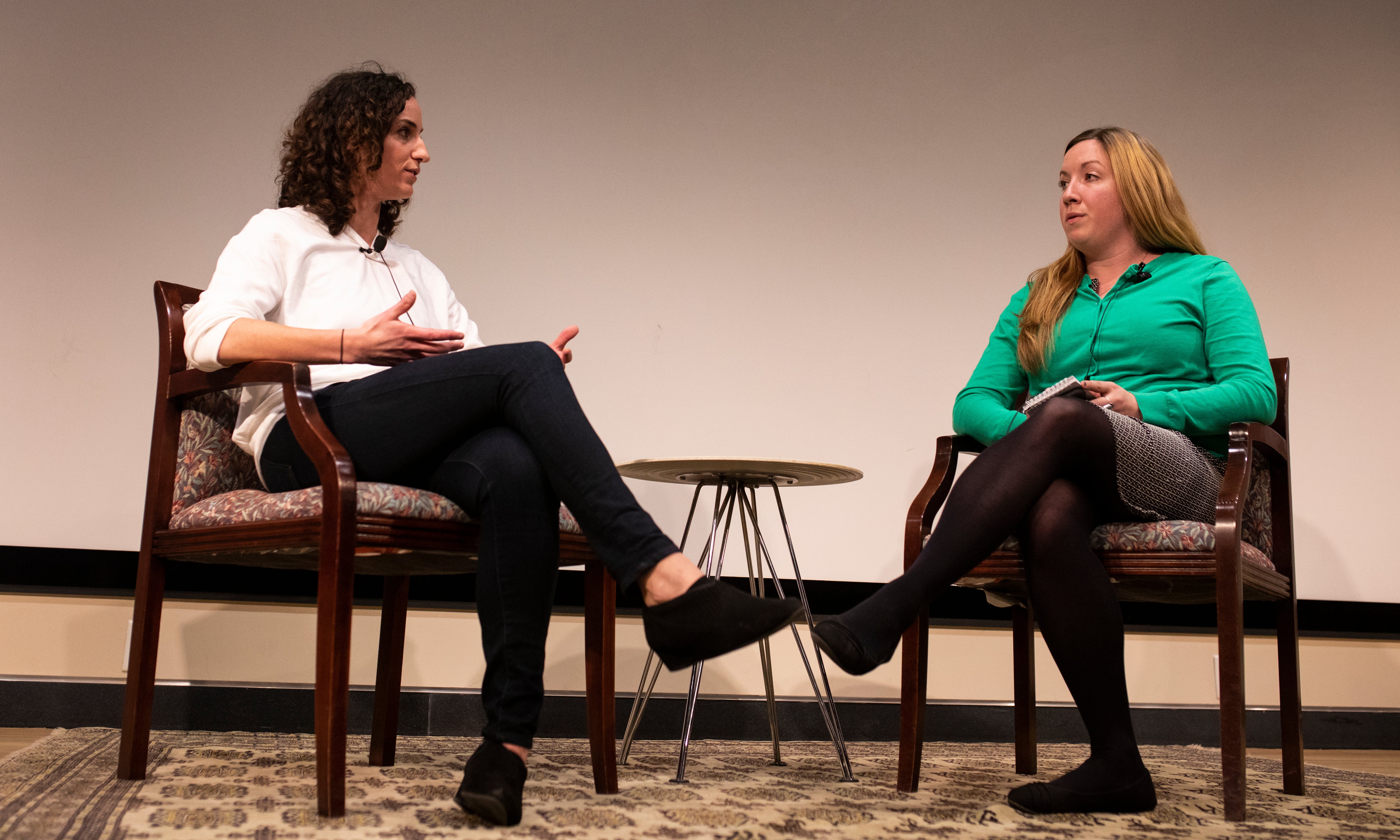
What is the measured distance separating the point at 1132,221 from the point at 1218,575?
0.79m

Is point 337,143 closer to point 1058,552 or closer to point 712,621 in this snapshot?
point 712,621

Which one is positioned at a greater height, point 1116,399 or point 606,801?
point 1116,399

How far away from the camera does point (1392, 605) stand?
2.89 m

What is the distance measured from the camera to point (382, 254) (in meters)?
1.93

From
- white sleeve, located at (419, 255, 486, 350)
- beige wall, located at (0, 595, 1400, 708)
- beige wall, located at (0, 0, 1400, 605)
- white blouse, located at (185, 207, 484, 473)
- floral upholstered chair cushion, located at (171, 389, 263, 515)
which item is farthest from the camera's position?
beige wall, located at (0, 0, 1400, 605)

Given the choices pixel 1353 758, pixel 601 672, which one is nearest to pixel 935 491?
pixel 601 672

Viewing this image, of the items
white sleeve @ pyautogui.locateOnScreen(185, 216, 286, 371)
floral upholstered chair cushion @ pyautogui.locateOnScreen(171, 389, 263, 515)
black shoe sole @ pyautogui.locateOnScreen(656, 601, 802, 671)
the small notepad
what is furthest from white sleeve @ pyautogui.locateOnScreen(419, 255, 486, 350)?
the small notepad

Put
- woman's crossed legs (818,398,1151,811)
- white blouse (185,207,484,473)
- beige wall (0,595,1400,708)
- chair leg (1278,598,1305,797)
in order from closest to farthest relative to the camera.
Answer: woman's crossed legs (818,398,1151,811), white blouse (185,207,484,473), chair leg (1278,598,1305,797), beige wall (0,595,1400,708)

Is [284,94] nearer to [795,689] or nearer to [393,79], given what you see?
[393,79]

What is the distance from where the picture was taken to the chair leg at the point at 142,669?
1583 millimetres

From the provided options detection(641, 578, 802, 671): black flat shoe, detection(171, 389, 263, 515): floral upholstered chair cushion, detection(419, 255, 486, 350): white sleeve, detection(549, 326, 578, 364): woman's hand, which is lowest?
detection(641, 578, 802, 671): black flat shoe

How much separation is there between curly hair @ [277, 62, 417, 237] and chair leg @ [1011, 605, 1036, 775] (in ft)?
4.97

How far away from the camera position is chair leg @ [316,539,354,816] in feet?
4.26

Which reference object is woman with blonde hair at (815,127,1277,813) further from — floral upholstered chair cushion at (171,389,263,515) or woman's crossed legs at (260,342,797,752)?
floral upholstered chair cushion at (171,389,263,515)
